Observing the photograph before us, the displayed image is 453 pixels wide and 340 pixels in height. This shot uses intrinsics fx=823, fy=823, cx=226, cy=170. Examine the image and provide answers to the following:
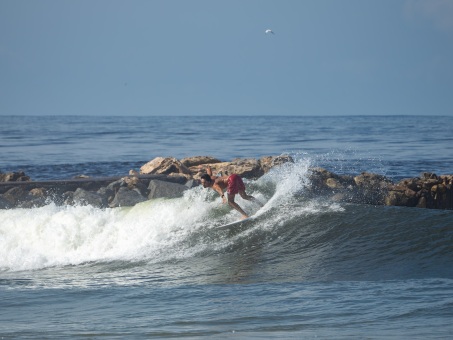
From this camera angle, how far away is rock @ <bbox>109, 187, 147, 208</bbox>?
20.8 meters

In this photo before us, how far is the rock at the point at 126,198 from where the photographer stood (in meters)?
20.8

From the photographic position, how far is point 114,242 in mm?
16766

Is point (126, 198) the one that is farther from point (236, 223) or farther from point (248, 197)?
point (236, 223)

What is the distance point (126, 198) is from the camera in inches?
830

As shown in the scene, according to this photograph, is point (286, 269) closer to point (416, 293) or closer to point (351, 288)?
point (351, 288)

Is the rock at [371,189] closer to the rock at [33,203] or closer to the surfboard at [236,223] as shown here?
the surfboard at [236,223]

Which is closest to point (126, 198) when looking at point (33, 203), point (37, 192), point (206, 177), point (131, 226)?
point (33, 203)

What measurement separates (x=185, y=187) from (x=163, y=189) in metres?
0.58

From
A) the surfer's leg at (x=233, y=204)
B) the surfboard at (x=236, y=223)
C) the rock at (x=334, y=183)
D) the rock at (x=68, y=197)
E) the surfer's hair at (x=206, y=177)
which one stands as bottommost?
the surfboard at (x=236, y=223)

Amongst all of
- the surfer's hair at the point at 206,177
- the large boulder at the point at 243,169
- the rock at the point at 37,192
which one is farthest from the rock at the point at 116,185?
the surfer's hair at the point at 206,177

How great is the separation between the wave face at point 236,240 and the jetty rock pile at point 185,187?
1.38 metres

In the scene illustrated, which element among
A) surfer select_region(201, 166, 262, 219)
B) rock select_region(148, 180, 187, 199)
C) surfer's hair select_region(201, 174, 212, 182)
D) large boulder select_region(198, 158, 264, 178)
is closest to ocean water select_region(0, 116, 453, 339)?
surfer select_region(201, 166, 262, 219)

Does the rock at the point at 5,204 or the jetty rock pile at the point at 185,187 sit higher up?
the jetty rock pile at the point at 185,187

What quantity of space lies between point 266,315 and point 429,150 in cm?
3337
